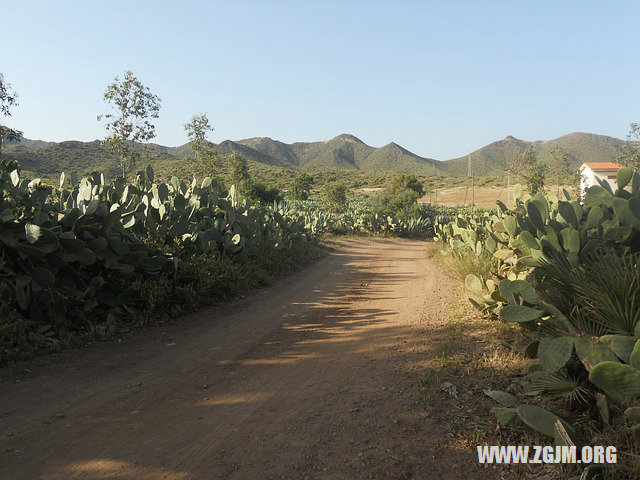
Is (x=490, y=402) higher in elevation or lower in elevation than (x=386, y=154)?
lower

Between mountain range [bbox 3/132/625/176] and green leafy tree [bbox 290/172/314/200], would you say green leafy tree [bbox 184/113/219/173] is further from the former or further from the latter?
mountain range [bbox 3/132/625/176]

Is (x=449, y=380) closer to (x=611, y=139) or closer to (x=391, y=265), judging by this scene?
(x=391, y=265)

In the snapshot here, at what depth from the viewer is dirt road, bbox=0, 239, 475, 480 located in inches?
111

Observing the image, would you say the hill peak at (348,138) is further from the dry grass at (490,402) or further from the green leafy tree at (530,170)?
the dry grass at (490,402)

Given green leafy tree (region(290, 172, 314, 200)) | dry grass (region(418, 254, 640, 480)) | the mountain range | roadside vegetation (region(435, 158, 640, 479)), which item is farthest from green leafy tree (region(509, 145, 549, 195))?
dry grass (region(418, 254, 640, 480))

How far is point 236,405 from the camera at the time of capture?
145 inches

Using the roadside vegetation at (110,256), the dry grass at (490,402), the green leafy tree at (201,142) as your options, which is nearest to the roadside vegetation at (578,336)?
the dry grass at (490,402)

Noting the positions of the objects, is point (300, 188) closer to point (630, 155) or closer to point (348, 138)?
point (630, 155)

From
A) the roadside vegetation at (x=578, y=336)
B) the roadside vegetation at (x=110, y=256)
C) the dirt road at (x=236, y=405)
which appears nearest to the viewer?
the roadside vegetation at (x=578, y=336)

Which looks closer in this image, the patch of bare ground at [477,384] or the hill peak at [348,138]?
the patch of bare ground at [477,384]

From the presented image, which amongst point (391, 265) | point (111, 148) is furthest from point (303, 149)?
point (391, 265)

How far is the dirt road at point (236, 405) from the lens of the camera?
283 centimetres

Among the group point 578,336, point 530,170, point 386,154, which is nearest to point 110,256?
point 578,336

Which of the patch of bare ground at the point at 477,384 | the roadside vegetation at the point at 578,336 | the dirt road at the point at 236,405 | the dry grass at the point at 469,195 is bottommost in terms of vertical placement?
the dirt road at the point at 236,405
